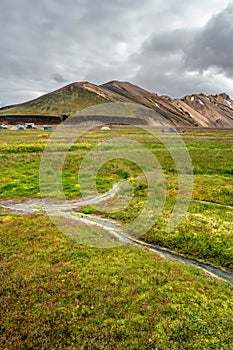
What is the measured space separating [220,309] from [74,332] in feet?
17.8

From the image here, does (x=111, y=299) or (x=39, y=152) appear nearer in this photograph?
(x=111, y=299)

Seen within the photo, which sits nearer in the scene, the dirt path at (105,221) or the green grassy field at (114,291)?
the green grassy field at (114,291)

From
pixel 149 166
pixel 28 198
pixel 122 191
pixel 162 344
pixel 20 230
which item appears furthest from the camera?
pixel 149 166

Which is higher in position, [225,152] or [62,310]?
[225,152]

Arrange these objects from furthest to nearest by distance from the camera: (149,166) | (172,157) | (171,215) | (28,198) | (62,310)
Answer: (172,157) → (149,166) → (28,198) → (171,215) → (62,310)

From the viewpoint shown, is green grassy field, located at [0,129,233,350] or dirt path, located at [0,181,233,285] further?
dirt path, located at [0,181,233,285]

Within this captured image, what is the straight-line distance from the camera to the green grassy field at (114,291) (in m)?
8.45

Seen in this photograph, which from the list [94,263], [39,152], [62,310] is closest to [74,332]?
[62,310]

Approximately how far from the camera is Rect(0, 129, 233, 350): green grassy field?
27.7 ft

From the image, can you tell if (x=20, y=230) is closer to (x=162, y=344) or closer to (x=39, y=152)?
(x=162, y=344)

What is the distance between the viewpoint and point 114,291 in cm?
1050

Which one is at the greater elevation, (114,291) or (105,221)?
(105,221)

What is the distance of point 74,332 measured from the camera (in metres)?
8.61

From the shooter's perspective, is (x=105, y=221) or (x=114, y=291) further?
(x=105, y=221)
